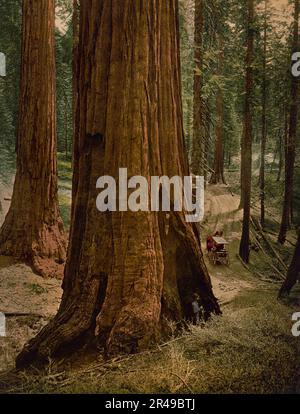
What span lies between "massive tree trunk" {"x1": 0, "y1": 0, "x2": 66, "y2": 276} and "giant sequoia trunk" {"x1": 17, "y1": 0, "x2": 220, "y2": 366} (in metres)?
4.12

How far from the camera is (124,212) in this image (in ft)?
12.7

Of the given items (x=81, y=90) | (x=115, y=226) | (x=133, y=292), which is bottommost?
(x=133, y=292)

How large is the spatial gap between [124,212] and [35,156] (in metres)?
5.06

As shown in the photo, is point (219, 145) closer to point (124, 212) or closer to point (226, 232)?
point (226, 232)

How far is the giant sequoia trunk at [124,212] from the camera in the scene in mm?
3894

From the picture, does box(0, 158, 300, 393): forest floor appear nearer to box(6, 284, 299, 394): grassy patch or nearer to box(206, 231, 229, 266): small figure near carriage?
box(6, 284, 299, 394): grassy patch

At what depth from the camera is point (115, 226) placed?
12.9 feet

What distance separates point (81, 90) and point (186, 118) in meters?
25.2

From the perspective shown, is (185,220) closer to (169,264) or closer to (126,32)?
(169,264)

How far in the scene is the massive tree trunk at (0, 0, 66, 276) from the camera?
824 centimetres

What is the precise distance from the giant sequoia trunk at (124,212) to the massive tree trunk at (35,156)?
13.5 ft

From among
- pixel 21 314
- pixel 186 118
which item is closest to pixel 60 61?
pixel 186 118

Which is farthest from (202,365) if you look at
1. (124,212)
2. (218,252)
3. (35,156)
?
(218,252)

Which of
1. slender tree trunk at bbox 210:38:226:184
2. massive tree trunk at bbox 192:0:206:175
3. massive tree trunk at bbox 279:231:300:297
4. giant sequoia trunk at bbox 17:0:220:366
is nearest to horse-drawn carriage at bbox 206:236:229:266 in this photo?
massive tree trunk at bbox 192:0:206:175
